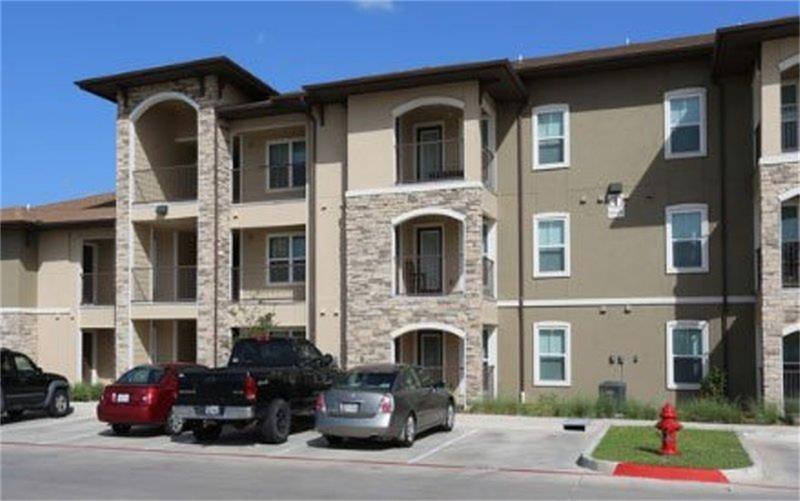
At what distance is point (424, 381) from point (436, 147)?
34.8ft

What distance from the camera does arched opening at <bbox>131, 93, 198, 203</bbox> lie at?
30203 mm

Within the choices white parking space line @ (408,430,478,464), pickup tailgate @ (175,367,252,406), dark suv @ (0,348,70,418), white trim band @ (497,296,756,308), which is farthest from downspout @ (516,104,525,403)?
dark suv @ (0,348,70,418)

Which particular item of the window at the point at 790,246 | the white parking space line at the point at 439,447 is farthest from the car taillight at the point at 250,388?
the window at the point at 790,246

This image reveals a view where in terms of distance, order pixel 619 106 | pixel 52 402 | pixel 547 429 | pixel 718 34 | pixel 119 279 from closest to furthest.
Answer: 1. pixel 547 429
2. pixel 718 34
3. pixel 52 402
4. pixel 619 106
5. pixel 119 279

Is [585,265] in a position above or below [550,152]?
below

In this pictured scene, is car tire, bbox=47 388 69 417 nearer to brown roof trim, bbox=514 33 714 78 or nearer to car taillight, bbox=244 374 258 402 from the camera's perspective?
car taillight, bbox=244 374 258 402

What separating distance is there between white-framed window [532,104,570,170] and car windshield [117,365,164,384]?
1228cm

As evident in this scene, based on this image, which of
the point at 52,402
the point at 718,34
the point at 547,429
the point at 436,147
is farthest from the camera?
the point at 436,147

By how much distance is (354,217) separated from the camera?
1049 inches

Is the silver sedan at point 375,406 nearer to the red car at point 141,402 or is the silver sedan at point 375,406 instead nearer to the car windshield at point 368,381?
the car windshield at point 368,381

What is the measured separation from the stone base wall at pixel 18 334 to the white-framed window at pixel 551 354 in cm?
1832

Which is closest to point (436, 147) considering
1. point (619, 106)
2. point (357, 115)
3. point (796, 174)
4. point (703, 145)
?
point (357, 115)

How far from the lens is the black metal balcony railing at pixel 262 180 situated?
2973 cm

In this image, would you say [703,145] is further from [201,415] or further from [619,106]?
[201,415]
